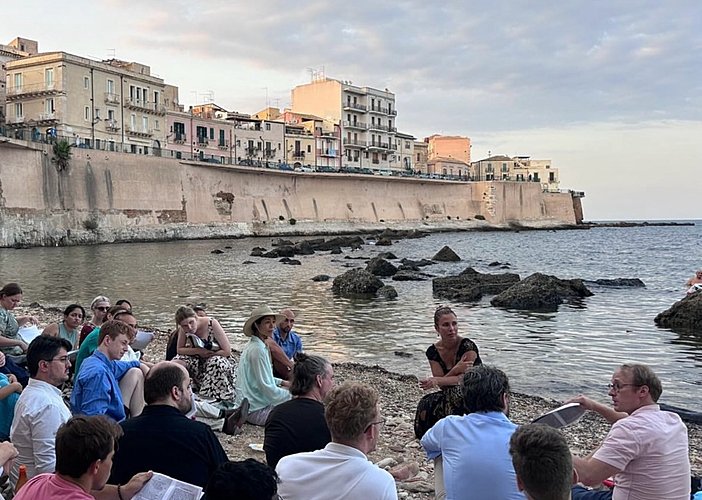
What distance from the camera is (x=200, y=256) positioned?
3772 cm

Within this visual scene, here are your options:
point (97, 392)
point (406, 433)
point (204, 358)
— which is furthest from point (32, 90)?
point (97, 392)

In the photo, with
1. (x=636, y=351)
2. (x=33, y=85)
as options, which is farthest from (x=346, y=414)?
(x=33, y=85)

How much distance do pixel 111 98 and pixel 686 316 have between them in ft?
159

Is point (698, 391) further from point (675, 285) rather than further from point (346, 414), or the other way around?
point (675, 285)

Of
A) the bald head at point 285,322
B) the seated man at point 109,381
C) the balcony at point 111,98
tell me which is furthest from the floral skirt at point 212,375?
the balcony at point 111,98

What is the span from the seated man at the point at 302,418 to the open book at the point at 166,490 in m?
0.77

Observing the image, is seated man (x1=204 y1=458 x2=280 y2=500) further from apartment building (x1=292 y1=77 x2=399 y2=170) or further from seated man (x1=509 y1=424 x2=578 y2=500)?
apartment building (x1=292 y1=77 x2=399 y2=170)

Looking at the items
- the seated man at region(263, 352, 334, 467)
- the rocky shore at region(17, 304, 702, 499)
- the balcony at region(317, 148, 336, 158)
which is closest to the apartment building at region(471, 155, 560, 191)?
the balcony at region(317, 148, 336, 158)

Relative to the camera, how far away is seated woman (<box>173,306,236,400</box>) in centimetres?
686

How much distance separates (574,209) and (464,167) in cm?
1960

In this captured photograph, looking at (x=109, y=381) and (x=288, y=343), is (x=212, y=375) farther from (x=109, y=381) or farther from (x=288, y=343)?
(x=109, y=381)

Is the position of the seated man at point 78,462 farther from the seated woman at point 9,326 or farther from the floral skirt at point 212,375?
the seated woman at point 9,326

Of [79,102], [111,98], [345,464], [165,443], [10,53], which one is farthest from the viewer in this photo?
[10,53]

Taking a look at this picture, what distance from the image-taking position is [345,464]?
9.95ft
